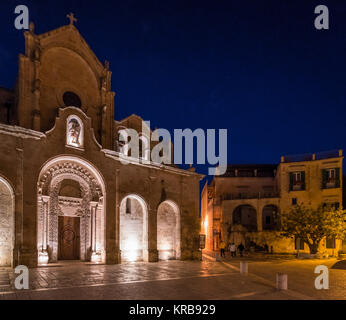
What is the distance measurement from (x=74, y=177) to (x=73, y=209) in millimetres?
2242

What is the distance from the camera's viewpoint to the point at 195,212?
3120 cm

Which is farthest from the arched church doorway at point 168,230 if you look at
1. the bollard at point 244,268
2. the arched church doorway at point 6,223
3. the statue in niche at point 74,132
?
the arched church doorway at point 6,223

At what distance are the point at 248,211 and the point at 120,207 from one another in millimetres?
27946

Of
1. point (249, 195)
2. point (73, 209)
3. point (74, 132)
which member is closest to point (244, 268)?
point (73, 209)

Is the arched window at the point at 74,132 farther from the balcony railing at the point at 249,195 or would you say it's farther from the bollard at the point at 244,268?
the balcony railing at the point at 249,195

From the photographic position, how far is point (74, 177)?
24344 millimetres

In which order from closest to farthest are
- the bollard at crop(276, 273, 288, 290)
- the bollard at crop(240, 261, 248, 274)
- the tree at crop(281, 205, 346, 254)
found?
1. the bollard at crop(276, 273, 288, 290)
2. the bollard at crop(240, 261, 248, 274)
3. the tree at crop(281, 205, 346, 254)

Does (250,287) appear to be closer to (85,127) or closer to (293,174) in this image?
(85,127)

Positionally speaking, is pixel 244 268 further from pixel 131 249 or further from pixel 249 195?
pixel 249 195

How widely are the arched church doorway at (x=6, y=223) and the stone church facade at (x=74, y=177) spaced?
52mm

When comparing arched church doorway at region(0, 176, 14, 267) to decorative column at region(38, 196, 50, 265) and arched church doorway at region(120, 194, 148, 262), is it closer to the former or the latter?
decorative column at region(38, 196, 50, 265)

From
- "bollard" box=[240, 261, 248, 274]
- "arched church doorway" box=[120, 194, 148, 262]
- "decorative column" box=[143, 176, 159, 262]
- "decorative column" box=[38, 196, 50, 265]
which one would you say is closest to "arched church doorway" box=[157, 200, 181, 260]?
"decorative column" box=[143, 176, 159, 262]

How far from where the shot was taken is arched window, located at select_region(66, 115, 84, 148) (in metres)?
23.5
